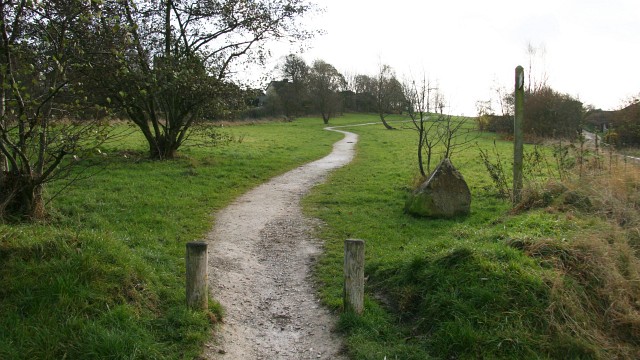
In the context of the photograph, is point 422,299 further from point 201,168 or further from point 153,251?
point 201,168

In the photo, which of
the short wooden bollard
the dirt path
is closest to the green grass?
the dirt path

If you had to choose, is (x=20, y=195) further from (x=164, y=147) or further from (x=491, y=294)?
(x=164, y=147)

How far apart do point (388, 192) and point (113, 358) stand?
1043 centimetres

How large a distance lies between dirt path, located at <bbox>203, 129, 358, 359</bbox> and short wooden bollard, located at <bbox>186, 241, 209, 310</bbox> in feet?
1.52

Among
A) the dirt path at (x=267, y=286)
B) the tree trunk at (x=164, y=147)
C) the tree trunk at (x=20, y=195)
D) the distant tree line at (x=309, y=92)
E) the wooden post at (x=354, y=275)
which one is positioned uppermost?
the distant tree line at (x=309, y=92)

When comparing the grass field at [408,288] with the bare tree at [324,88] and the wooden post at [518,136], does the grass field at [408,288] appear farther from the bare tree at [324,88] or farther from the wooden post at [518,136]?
the bare tree at [324,88]

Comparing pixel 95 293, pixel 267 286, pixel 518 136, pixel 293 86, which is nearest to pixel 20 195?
pixel 95 293

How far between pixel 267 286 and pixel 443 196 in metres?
5.44

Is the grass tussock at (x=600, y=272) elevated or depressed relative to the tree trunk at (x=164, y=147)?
depressed

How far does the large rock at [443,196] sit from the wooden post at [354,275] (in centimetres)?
540

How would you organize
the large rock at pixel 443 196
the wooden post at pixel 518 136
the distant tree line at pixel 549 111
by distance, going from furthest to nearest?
Answer: the distant tree line at pixel 549 111, the large rock at pixel 443 196, the wooden post at pixel 518 136

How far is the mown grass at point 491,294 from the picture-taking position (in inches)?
201

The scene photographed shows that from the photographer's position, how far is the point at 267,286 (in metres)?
7.03

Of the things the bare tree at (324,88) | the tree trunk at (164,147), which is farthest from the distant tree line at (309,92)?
the tree trunk at (164,147)
